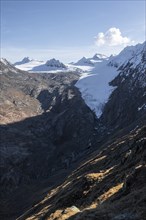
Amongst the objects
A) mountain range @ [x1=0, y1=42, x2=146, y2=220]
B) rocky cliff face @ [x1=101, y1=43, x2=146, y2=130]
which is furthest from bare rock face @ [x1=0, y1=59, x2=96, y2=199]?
rocky cliff face @ [x1=101, y1=43, x2=146, y2=130]

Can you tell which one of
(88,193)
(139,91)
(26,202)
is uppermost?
(139,91)

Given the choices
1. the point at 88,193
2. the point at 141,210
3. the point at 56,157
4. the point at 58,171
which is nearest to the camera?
the point at 141,210

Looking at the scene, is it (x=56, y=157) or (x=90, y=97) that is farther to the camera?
(x=90, y=97)

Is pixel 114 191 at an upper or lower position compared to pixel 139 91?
lower

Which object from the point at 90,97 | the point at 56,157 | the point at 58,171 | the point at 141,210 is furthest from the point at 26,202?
the point at 90,97

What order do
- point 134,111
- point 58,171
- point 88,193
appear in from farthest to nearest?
1. point 134,111
2. point 58,171
3. point 88,193

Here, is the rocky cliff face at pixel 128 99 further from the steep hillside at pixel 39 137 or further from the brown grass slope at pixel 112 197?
the brown grass slope at pixel 112 197

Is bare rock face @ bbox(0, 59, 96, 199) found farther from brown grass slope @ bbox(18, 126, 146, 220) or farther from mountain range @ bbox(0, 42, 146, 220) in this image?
brown grass slope @ bbox(18, 126, 146, 220)

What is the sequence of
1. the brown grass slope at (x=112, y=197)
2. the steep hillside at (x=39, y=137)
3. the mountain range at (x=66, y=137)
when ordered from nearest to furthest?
the brown grass slope at (x=112, y=197) < the mountain range at (x=66, y=137) < the steep hillside at (x=39, y=137)

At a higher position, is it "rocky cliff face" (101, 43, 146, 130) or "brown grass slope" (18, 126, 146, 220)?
"rocky cliff face" (101, 43, 146, 130)

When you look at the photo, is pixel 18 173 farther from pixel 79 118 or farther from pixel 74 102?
pixel 74 102

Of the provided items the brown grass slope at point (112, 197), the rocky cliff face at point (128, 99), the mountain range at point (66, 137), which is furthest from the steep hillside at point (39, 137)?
the brown grass slope at point (112, 197)
